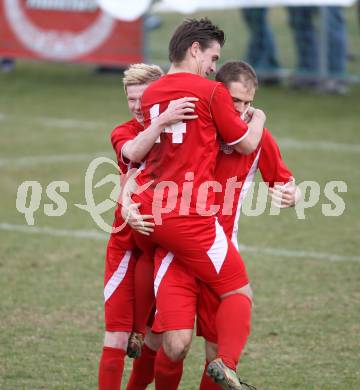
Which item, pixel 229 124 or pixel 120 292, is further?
pixel 120 292

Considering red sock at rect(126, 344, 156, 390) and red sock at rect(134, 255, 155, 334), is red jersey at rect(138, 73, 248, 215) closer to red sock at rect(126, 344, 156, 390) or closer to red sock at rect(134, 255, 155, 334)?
red sock at rect(134, 255, 155, 334)

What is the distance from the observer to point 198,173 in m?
4.33

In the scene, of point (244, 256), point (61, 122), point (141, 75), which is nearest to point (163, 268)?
point (141, 75)

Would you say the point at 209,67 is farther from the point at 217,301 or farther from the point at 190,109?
the point at 217,301

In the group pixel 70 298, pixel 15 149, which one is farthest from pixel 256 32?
pixel 70 298

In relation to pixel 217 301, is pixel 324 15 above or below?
above

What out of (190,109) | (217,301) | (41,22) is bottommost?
(217,301)

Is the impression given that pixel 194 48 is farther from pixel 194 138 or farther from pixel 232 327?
pixel 232 327

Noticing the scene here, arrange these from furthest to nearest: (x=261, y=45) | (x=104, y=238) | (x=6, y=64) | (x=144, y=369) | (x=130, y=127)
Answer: (x=6, y=64) → (x=261, y=45) → (x=104, y=238) → (x=144, y=369) → (x=130, y=127)

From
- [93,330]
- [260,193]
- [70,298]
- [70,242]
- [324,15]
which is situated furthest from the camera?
[324,15]

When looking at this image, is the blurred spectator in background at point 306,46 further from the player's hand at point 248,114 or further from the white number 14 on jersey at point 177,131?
the white number 14 on jersey at point 177,131

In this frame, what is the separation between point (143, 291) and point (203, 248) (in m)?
0.46

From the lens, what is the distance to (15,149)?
11367 millimetres

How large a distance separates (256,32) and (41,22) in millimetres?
3155
